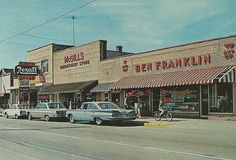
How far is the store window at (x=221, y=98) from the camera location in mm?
24203

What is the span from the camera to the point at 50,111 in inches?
1212

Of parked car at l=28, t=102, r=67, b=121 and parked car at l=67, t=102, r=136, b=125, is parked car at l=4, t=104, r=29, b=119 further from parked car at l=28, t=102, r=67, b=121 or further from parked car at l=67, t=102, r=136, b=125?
parked car at l=67, t=102, r=136, b=125

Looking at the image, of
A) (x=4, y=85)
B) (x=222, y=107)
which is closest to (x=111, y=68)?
(x=222, y=107)

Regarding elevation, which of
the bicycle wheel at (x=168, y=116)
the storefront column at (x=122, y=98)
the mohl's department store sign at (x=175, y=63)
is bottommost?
the bicycle wheel at (x=168, y=116)

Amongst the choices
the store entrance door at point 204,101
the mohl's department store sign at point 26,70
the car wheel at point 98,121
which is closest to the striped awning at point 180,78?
the store entrance door at point 204,101

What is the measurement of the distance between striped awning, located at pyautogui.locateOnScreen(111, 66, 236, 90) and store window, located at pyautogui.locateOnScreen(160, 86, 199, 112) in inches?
40.7

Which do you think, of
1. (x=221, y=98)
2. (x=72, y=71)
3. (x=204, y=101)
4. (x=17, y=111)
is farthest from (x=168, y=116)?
(x=17, y=111)

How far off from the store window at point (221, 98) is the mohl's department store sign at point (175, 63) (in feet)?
5.92

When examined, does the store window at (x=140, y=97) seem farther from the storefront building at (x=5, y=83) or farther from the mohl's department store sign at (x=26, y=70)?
the storefront building at (x=5, y=83)

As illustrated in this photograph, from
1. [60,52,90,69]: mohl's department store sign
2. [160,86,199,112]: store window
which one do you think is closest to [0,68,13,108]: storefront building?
[60,52,90,69]: mohl's department store sign

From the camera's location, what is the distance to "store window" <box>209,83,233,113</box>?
24203mm

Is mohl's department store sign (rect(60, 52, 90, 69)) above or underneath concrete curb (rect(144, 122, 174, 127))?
above

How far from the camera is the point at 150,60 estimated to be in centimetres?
3014

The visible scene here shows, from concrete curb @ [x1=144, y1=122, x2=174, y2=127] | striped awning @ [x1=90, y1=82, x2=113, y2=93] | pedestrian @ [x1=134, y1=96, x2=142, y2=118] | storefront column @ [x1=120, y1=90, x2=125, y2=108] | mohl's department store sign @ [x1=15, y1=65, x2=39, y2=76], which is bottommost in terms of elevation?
concrete curb @ [x1=144, y1=122, x2=174, y2=127]
